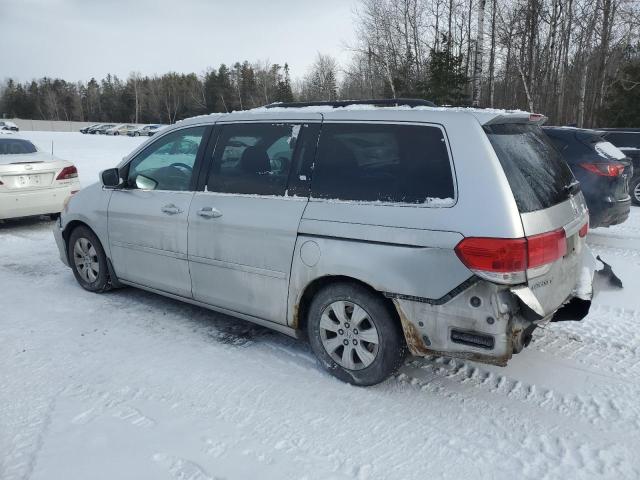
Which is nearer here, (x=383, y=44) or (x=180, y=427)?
(x=180, y=427)

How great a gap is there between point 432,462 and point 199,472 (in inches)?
47.3

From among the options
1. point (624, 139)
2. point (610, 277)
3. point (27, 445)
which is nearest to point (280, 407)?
point (27, 445)

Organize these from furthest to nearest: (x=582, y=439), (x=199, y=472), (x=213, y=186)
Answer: (x=213, y=186), (x=582, y=439), (x=199, y=472)

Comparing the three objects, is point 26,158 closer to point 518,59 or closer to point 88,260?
point 88,260

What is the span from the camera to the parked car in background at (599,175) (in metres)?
6.81

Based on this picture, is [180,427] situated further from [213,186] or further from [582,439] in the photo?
[582,439]

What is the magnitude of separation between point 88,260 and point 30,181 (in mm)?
3765

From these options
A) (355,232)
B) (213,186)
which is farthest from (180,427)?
(213,186)

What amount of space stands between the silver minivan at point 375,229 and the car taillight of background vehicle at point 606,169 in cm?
370

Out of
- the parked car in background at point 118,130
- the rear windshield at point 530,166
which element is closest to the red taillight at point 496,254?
the rear windshield at point 530,166

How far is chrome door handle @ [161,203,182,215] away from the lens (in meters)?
4.23

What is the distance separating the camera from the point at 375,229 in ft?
10.3

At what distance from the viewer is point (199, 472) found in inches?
102

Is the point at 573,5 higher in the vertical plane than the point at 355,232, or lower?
higher
